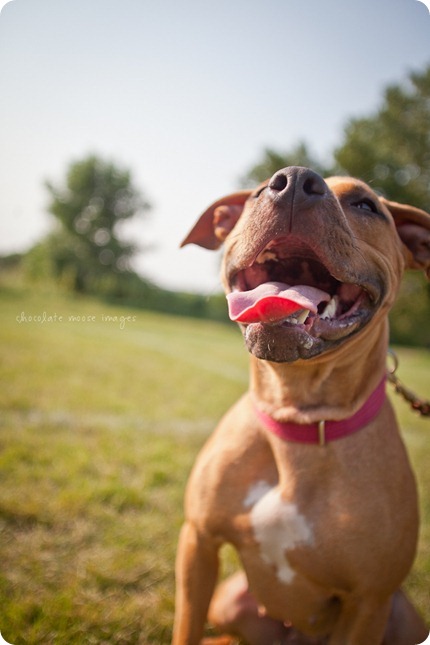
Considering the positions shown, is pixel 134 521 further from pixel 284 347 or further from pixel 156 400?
pixel 156 400

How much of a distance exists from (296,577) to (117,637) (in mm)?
1093

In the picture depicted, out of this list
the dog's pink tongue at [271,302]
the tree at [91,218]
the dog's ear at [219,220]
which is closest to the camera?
the dog's pink tongue at [271,302]

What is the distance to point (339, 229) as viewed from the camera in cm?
172

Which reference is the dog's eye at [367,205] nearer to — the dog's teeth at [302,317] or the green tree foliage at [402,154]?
the dog's teeth at [302,317]

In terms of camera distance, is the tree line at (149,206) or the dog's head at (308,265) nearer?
the dog's head at (308,265)

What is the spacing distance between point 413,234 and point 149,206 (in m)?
31.1

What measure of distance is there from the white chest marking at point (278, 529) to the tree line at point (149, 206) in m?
9.47

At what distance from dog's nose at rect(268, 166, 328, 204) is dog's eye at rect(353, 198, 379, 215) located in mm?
500

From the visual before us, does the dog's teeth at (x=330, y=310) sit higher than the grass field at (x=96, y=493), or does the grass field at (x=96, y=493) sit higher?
the dog's teeth at (x=330, y=310)

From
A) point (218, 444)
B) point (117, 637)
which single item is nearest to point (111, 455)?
point (117, 637)

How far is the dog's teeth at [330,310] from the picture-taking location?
1.79 metres

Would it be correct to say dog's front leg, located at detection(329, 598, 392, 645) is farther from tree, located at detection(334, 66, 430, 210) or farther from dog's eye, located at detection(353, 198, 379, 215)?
tree, located at detection(334, 66, 430, 210)

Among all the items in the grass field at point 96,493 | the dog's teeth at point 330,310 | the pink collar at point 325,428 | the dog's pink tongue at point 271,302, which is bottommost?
the grass field at point 96,493

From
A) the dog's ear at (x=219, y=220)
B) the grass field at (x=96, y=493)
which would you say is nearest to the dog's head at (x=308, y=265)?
the dog's ear at (x=219, y=220)
